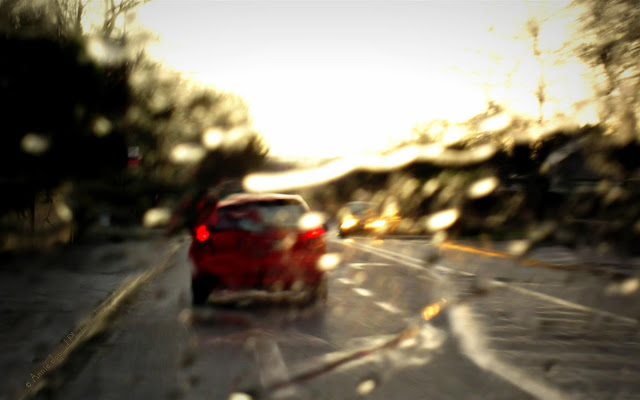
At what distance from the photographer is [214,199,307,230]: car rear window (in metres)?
10.2

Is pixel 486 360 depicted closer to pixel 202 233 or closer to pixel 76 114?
pixel 202 233

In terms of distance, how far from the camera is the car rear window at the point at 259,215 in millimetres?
10234

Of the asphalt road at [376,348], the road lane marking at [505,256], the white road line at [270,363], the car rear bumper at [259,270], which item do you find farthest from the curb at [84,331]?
the road lane marking at [505,256]

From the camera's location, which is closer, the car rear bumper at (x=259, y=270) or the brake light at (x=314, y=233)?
the car rear bumper at (x=259, y=270)

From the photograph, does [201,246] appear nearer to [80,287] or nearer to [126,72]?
[80,287]

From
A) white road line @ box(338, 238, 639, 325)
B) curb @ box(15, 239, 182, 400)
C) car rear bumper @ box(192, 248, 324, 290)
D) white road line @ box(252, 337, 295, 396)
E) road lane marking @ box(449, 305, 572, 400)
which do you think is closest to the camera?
road lane marking @ box(449, 305, 572, 400)

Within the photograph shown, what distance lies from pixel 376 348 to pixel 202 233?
154 inches

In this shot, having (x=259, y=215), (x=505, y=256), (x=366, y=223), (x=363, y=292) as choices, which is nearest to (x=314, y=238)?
(x=259, y=215)

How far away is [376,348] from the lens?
7293 mm

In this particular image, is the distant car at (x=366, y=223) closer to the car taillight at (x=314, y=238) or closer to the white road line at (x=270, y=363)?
the car taillight at (x=314, y=238)

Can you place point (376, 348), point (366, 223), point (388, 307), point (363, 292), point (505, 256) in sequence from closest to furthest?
point (376, 348), point (388, 307), point (363, 292), point (505, 256), point (366, 223)

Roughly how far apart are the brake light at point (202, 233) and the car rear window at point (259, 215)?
16 cm

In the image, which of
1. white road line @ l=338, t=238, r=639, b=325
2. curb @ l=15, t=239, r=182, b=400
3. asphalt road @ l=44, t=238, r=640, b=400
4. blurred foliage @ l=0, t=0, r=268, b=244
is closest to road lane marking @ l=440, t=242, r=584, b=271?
white road line @ l=338, t=238, r=639, b=325

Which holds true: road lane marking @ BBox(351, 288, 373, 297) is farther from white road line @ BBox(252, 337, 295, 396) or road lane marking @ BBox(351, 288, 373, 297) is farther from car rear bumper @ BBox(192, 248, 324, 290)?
white road line @ BBox(252, 337, 295, 396)
